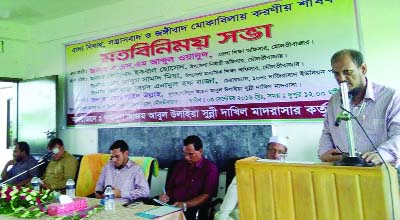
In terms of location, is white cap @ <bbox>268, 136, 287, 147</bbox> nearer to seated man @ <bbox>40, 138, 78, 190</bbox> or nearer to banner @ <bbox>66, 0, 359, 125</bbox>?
banner @ <bbox>66, 0, 359, 125</bbox>

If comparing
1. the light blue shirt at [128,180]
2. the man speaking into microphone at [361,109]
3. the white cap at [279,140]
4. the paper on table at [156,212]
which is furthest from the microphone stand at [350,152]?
the light blue shirt at [128,180]

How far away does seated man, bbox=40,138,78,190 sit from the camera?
12.4 ft

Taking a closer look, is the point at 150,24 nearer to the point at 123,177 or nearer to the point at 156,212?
the point at 123,177

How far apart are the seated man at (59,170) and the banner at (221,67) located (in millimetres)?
582

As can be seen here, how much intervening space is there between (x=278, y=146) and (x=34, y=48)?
4.17 meters

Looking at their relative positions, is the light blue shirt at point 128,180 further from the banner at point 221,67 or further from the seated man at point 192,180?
the banner at point 221,67

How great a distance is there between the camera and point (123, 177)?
299 centimetres

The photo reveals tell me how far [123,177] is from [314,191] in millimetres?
2283

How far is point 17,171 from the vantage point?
4188mm

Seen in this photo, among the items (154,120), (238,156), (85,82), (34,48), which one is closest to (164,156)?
(154,120)

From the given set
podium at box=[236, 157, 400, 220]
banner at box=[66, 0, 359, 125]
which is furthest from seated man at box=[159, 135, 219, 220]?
podium at box=[236, 157, 400, 220]

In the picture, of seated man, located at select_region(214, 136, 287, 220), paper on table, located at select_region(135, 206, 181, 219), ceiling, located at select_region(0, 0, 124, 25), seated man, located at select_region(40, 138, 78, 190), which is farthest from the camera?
ceiling, located at select_region(0, 0, 124, 25)

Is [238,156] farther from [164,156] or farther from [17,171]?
[17,171]

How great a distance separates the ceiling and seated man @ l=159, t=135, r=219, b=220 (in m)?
2.30
